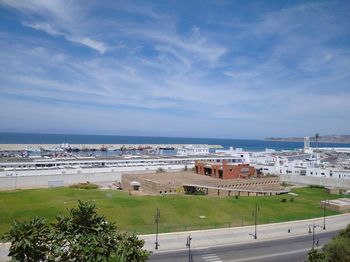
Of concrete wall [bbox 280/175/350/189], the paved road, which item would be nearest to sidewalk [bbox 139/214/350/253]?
the paved road

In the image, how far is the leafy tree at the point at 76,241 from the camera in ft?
58.3

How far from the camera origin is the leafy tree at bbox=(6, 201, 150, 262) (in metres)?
17.8

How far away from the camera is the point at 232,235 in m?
46.3

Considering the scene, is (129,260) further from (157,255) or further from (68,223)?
(157,255)

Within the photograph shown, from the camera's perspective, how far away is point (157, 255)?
123ft

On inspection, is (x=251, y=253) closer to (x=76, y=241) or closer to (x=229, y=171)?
(x=76, y=241)

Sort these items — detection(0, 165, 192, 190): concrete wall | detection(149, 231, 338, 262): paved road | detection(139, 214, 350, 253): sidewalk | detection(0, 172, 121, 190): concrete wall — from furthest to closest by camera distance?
detection(0, 165, 192, 190): concrete wall, detection(0, 172, 121, 190): concrete wall, detection(139, 214, 350, 253): sidewalk, detection(149, 231, 338, 262): paved road

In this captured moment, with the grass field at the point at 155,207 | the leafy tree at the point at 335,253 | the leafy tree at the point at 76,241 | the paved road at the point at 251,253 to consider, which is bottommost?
the paved road at the point at 251,253

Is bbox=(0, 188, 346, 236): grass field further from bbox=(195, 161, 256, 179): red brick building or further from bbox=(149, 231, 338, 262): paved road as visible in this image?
bbox=(195, 161, 256, 179): red brick building

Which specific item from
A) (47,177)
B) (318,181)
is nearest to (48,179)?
(47,177)

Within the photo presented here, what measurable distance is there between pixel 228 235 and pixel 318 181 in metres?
63.9

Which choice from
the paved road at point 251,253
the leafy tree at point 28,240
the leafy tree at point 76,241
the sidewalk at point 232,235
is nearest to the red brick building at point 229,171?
the sidewalk at point 232,235

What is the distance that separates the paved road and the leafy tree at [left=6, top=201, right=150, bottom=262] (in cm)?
1833

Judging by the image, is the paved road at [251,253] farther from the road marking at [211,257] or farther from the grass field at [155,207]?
the grass field at [155,207]
